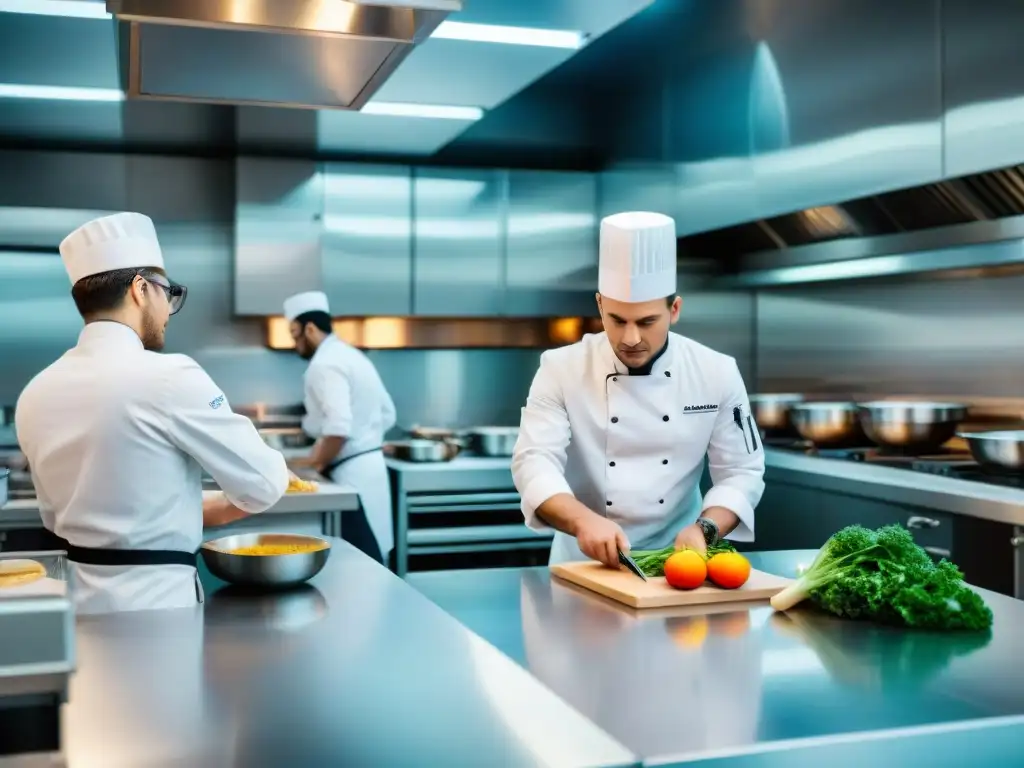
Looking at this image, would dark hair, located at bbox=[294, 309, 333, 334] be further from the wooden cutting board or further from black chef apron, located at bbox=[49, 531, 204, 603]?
the wooden cutting board

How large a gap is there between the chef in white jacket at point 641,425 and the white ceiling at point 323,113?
1.82ft

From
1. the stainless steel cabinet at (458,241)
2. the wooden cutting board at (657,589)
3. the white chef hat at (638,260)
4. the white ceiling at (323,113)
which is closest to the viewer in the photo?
the wooden cutting board at (657,589)

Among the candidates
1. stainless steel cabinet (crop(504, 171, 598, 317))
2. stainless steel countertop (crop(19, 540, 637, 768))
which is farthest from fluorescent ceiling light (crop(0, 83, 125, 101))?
stainless steel countertop (crop(19, 540, 637, 768))

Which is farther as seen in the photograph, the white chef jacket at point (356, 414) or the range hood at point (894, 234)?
the white chef jacket at point (356, 414)

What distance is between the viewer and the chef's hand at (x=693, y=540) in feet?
6.88

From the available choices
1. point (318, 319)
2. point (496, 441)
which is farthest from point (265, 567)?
point (496, 441)

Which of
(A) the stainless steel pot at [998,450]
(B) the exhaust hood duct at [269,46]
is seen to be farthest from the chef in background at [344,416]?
(A) the stainless steel pot at [998,450]

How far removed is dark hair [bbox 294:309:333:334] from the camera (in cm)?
492

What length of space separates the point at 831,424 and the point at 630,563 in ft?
7.08

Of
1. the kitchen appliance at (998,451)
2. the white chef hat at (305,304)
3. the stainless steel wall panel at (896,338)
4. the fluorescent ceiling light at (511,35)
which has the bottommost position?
the kitchen appliance at (998,451)

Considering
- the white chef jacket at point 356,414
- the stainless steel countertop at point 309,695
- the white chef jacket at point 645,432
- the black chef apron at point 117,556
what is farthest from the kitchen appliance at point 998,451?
the white chef jacket at point 356,414

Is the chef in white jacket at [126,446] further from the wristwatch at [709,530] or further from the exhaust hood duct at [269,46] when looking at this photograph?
the wristwatch at [709,530]

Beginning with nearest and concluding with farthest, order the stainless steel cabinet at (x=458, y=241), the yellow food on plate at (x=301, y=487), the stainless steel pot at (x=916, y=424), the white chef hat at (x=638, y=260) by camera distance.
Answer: the white chef hat at (x=638, y=260) < the yellow food on plate at (x=301, y=487) < the stainless steel pot at (x=916, y=424) < the stainless steel cabinet at (x=458, y=241)

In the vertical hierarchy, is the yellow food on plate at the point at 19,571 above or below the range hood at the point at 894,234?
below
